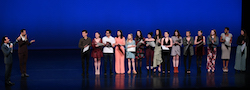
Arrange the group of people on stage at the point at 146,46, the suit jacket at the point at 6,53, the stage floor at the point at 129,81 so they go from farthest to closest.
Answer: the group of people on stage at the point at 146,46 → the suit jacket at the point at 6,53 → the stage floor at the point at 129,81

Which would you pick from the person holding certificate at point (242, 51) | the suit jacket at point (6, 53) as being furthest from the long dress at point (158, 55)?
the suit jacket at point (6, 53)

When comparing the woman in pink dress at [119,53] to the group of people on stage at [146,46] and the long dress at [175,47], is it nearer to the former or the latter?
the group of people on stage at [146,46]

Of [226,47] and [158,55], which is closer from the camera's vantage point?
[158,55]

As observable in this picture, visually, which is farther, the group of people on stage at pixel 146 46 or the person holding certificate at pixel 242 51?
the person holding certificate at pixel 242 51

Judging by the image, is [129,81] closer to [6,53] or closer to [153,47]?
[153,47]

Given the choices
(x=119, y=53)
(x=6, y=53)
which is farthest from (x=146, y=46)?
(x=6, y=53)

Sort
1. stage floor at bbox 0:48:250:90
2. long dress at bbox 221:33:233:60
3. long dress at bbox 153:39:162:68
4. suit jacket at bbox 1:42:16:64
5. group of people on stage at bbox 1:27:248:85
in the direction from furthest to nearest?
long dress at bbox 221:33:233:60 → long dress at bbox 153:39:162:68 → group of people on stage at bbox 1:27:248:85 → suit jacket at bbox 1:42:16:64 → stage floor at bbox 0:48:250:90

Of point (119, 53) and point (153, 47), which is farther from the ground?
point (153, 47)

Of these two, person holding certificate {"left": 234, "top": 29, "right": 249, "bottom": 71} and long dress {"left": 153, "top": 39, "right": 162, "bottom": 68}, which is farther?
person holding certificate {"left": 234, "top": 29, "right": 249, "bottom": 71}

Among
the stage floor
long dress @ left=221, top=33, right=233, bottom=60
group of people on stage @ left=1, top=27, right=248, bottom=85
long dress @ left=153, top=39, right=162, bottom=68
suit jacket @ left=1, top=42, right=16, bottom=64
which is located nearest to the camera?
the stage floor

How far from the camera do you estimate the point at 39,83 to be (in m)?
6.22

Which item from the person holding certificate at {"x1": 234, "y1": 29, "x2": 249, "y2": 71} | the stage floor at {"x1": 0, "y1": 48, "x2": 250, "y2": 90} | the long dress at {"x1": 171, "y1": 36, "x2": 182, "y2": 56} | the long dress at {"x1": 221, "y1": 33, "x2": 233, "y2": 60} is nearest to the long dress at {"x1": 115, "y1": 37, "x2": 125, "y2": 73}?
the stage floor at {"x1": 0, "y1": 48, "x2": 250, "y2": 90}

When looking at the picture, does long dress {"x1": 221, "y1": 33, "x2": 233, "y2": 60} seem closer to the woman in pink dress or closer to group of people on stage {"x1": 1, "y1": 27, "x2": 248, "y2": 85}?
group of people on stage {"x1": 1, "y1": 27, "x2": 248, "y2": 85}

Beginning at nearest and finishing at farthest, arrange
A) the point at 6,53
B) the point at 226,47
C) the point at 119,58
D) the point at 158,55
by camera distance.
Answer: the point at 6,53, the point at 158,55, the point at 119,58, the point at 226,47
